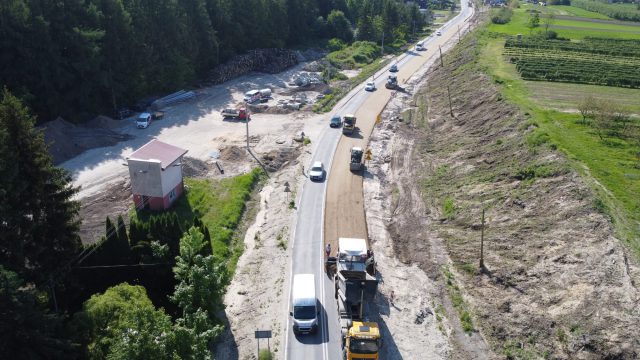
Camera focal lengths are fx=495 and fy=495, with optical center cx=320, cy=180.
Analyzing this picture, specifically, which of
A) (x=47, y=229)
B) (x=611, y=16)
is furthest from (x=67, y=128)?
(x=611, y=16)

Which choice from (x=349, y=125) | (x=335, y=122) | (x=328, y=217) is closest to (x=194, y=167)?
(x=328, y=217)

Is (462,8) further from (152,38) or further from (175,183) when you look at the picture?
(175,183)

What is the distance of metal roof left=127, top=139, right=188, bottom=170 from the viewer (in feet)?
146

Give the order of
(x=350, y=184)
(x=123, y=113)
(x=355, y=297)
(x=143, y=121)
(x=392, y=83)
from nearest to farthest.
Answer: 1. (x=355, y=297)
2. (x=350, y=184)
3. (x=143, y=121)
4. (x=123, y=113)
5. (x=392, y=83)

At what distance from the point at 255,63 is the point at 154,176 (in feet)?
181

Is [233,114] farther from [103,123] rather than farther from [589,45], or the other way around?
[589,45]

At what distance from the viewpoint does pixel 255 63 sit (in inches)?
3716

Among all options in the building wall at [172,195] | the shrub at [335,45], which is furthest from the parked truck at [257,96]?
the shrub at [335,45]

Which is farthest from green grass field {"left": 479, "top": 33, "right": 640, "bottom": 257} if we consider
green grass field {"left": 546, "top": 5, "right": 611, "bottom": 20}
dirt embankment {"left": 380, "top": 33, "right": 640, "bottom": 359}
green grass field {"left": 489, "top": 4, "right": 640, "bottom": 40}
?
green grass field {"left": 546, "top": 5, "right": 611, "bottom": 20}

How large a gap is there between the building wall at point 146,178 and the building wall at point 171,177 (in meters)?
0.50

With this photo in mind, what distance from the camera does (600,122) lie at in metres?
51.2

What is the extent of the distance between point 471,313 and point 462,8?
190 meters

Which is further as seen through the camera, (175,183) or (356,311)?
(175,183)

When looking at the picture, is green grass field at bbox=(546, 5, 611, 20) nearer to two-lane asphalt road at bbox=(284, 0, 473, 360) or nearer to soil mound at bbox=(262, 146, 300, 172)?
two-lane asphalt road at bbox=(284, 0, 473, 360)
